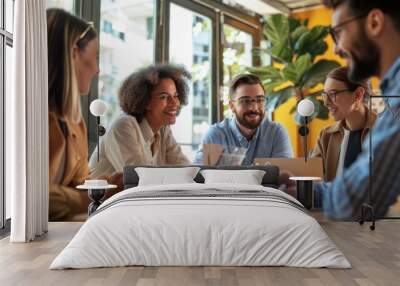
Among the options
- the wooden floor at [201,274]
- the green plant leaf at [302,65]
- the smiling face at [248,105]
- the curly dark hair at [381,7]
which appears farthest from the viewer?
the green plant leaf at [302,65]

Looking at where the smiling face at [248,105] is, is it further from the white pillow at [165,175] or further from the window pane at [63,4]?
the window pane at [63,4]

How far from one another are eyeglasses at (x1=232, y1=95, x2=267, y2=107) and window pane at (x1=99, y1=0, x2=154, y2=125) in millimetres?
1181

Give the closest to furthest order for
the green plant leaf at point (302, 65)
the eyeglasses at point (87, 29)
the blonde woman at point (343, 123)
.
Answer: the eyeglasses at point (87, 29) → the blonde woman at point (343, 123) → the green plant leaf at point (302, 65)

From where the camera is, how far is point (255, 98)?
6.66 m

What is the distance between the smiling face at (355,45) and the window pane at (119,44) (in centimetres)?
222

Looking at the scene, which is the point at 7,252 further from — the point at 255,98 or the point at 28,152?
the point at 255,98

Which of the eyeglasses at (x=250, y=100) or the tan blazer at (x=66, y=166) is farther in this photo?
the eyeglasses at (x=250, y=100)

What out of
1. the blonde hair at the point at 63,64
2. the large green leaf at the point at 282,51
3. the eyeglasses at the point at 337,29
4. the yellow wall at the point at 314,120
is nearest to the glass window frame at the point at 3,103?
the blonde hair at the point at 63,64

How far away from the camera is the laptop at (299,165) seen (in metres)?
6.37

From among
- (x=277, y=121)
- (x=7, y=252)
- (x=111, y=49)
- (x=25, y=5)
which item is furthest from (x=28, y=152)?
(x=277, y=121)

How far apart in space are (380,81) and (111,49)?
3017 mm

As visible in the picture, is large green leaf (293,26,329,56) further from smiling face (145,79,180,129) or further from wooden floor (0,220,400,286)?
wooden floor (0,220,400,286)

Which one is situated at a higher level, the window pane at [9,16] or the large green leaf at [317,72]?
the window pane at [9,16]

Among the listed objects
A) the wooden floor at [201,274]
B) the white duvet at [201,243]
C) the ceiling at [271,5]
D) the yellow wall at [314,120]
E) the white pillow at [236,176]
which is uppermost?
the ceiling at [271,5]
